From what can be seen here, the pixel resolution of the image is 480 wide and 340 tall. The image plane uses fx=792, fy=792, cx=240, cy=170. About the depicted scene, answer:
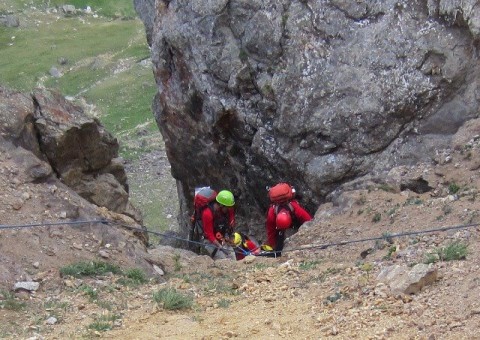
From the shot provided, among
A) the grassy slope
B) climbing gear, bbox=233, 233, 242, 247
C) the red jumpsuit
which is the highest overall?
the red jumpsuit

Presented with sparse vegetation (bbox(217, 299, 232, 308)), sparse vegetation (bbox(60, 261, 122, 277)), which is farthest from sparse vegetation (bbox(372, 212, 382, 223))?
sparse vegetation (bbox(60, 261, 122, 277))

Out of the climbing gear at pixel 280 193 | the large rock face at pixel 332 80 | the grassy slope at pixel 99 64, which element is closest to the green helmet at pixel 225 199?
the climbing gear at pixel 280 193

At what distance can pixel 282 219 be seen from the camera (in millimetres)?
16250

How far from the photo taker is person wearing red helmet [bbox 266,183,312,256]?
16297 mm

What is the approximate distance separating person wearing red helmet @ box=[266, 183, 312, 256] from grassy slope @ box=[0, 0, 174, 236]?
13899 millimetres

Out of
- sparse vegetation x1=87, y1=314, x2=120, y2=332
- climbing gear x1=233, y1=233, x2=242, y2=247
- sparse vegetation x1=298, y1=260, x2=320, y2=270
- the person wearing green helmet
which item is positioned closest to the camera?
sparse vegetation x1=87, y1=314, x2=120, y2=332

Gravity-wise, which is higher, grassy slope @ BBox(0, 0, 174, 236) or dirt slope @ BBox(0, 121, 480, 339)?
dirt slope @ BBox(0, 121, 480, 339)

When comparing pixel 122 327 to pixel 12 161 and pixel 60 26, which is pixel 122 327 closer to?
pixel 12 161

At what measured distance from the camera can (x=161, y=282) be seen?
40.1 ft

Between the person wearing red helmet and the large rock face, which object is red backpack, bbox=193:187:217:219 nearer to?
the person wearing red helmet

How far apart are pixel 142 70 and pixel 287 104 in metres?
33.3

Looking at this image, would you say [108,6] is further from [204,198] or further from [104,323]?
[104,323]

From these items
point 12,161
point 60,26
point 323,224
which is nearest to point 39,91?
point 12,161

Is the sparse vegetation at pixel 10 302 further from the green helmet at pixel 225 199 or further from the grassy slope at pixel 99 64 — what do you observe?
the grassy slope at pixel 99 64
